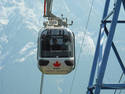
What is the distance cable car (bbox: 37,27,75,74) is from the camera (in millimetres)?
16814

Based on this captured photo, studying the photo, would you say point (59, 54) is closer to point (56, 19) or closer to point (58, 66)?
point (58, 66)

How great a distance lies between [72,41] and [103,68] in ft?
14.7

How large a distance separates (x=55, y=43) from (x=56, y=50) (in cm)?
40

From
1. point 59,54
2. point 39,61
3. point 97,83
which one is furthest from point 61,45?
point 97,83

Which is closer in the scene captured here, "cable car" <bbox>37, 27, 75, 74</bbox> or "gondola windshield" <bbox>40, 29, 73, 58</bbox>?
"cable car" <bbox>37, 27, 75, 74</bbox>

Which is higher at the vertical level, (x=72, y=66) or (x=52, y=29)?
(x=52, y=29)

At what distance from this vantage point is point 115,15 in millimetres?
13391

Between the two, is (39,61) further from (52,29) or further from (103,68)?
(103,68)

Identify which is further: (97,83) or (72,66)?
(72,66)

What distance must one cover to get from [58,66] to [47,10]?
320 cm

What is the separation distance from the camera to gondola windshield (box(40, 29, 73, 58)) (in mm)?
17156

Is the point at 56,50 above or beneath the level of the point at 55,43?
beneath

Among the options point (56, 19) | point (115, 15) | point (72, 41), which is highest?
point (115, 15)

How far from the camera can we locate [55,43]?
17281 millimetres
